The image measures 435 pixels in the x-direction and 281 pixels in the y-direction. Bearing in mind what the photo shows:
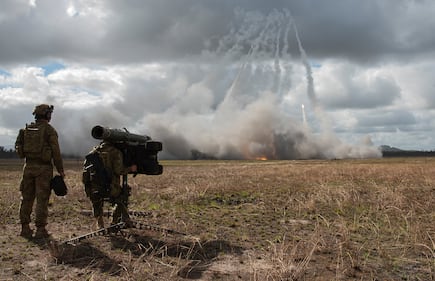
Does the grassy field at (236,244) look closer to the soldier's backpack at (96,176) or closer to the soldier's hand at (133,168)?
the soldier's backpack at (96,176)

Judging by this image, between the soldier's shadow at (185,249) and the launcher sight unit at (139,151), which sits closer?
the soldier's shadow at (185,249)

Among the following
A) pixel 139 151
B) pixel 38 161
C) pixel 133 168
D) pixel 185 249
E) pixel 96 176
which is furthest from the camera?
pixel 139 151

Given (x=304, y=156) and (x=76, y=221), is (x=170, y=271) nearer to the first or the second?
(x=76, y=221)

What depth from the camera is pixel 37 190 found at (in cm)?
908

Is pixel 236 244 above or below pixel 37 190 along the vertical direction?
below

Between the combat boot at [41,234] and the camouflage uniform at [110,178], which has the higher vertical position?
the camouflage uniform at [110,178]

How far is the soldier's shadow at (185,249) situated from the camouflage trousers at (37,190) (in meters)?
1.64

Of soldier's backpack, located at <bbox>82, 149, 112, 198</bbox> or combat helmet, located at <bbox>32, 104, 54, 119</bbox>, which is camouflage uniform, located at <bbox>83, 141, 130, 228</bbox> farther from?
combat helmet, located at <bbox>32, 104, 54, 119</bbox>

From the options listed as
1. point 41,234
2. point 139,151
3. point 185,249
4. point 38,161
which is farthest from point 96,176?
point 185,249

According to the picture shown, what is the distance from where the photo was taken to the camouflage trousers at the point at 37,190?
8969mm

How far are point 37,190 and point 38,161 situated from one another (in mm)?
650

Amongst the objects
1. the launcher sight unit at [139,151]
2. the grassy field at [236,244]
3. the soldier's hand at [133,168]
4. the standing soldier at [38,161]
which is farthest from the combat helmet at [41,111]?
the grassy field at [236,244]

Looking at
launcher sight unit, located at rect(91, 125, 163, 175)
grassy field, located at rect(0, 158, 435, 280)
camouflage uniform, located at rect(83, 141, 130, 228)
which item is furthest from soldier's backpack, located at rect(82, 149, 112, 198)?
grassy field, located at rect(0, 158, 435, 280)

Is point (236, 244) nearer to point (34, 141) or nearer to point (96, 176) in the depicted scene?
point (96, 176)
